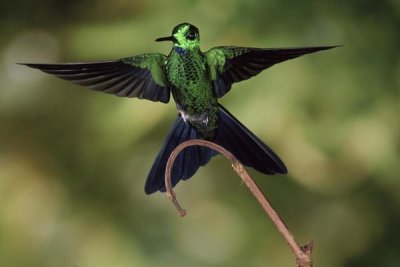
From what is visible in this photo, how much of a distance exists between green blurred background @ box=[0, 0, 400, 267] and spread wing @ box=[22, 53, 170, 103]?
0.98 meters

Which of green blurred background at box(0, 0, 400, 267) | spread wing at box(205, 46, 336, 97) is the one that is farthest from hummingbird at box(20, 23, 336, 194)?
green blurred background at box(0, 0, 400, 267)

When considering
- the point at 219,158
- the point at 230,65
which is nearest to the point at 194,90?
the point at 230,65

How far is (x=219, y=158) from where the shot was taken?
1757mm

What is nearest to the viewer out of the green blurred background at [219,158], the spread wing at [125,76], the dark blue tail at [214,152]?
the spread wing at [125,76]

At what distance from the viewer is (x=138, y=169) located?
1.80 m

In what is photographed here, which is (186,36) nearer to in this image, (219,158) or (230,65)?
(230,65)

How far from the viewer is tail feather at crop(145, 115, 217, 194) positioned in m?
0.69

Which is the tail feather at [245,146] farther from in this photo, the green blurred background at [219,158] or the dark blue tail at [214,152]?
the green blurred background at [219,158]

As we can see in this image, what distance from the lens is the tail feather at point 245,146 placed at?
0.65m

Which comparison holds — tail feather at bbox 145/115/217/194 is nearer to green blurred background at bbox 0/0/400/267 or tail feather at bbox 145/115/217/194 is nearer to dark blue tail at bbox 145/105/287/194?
dark blue tail at bbox 145/105/287/194

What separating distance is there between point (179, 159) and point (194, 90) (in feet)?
0.24

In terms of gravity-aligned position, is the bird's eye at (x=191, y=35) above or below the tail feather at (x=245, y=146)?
above

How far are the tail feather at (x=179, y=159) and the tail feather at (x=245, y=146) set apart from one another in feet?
0.07

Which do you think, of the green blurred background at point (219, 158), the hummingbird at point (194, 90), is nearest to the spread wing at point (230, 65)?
the hummingbird at point (194, 90)
